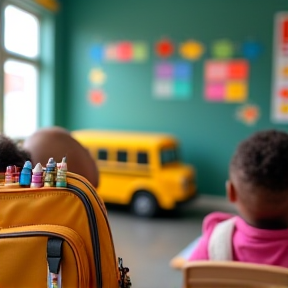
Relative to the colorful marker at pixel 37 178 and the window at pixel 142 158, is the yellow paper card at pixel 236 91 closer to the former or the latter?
the window at pixel 142 158

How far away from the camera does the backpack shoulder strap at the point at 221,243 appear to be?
2.27ft

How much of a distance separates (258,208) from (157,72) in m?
2.97

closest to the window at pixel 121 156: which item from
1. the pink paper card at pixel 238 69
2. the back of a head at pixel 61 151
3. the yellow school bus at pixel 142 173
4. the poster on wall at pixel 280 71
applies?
the yellow school bus at pixel 142 173

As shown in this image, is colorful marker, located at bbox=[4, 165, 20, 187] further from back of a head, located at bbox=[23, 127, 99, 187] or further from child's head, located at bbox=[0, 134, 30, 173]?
back of a head, located at bbox=[23, 127, 99, 187]

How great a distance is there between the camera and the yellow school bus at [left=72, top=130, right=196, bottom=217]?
3031mm

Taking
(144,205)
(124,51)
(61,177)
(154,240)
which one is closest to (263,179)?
(61,177)

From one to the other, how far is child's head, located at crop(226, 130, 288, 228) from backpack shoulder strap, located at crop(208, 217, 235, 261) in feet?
0.13

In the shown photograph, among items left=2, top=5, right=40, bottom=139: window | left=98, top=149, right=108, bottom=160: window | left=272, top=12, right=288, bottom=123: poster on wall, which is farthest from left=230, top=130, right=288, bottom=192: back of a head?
left=2, top=5, right=40, bottom=139: window

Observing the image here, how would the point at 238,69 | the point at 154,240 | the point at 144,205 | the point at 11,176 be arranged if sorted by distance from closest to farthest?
the point at 11,176 → the point at 154,240 → the point at 144,205 → the point at 238,69

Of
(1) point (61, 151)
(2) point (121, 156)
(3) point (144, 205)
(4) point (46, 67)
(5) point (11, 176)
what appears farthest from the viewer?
(4) point (46, 67)

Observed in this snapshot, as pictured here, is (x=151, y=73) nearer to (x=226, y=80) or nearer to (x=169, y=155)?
(x=226, y=80)

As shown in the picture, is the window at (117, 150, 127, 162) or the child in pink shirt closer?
the child in pink shirt

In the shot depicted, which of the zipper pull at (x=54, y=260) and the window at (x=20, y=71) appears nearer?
the zipper pull at (x=54, y=260)

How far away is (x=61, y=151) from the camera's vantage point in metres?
0.87
